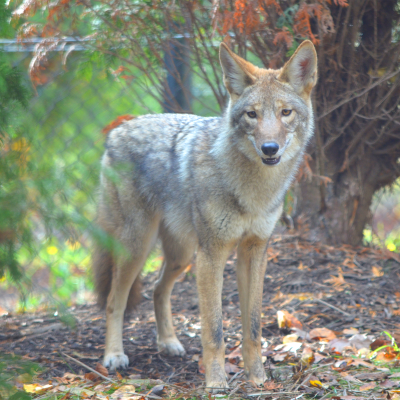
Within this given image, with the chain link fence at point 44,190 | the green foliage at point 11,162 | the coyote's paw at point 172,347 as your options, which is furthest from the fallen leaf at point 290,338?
the green foliage at point 11,162

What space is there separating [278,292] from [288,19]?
8.14ft

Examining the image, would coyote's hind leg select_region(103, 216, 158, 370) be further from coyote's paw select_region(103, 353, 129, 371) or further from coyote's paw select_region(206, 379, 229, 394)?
coyote's paw select_region(206, 379, 229, 394)

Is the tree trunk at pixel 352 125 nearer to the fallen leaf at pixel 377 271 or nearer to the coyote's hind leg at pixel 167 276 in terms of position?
the fallen leaf at pixel 377 271

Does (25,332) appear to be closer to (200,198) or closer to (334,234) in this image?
(200,198)

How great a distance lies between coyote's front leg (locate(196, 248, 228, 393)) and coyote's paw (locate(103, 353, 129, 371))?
0.82m

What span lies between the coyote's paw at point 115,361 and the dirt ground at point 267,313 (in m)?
0.09

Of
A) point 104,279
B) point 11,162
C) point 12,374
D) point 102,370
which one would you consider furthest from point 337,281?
point 11,162

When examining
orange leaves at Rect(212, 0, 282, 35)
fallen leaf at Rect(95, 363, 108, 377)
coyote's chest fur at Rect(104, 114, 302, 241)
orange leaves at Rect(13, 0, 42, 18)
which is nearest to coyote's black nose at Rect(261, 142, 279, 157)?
coyote's chest fur at Rect(104, 114, 302, 241)

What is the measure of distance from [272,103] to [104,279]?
206cm

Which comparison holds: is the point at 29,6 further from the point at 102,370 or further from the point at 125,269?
the point at 102,370

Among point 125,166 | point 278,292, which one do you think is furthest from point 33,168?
point 278,292

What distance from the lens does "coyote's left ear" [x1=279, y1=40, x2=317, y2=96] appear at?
2.93 meters

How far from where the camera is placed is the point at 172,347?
3.61m

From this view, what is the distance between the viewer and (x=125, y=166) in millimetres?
1389
